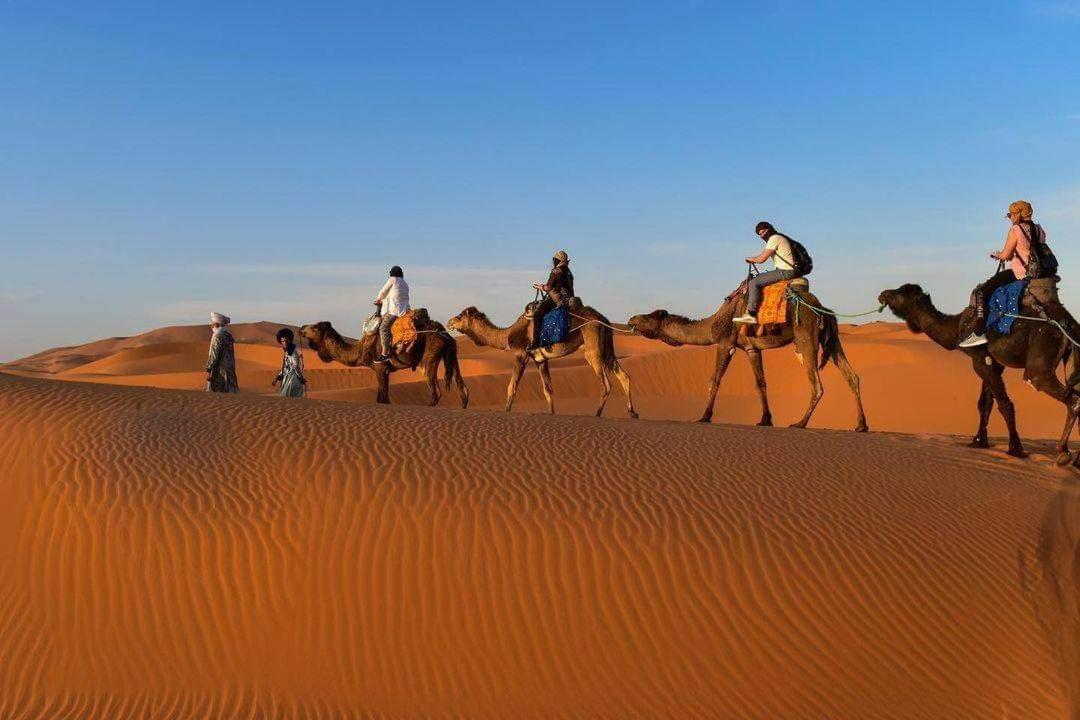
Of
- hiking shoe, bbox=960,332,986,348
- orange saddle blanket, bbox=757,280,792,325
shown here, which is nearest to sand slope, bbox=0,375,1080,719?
hiking shoe, bbox=960,332,986,348

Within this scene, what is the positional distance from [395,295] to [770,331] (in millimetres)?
5827

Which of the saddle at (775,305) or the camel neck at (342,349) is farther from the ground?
the saddle at (775,305)

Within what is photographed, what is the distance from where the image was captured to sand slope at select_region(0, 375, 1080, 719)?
5410mm

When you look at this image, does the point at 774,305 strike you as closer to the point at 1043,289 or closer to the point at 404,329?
the point at 1043,289

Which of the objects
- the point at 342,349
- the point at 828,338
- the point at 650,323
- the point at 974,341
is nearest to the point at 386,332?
the point at 342,349

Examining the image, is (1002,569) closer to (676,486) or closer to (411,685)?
(676,486)

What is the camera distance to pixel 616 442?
29.5 ft

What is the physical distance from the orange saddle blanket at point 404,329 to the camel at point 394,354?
0.16m

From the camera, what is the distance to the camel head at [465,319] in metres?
15.3

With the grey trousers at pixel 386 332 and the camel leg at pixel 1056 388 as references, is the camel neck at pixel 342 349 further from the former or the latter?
the camel leg at pixel 1056 388

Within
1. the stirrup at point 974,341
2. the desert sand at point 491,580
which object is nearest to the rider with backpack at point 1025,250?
the stirrup at point 974,341

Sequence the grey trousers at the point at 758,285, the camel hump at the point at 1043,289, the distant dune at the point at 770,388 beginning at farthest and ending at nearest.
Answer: the distant dune at the point at 770,388 < the grey trousers at the point at 758,285 < the camel hump at the point at 1043,289

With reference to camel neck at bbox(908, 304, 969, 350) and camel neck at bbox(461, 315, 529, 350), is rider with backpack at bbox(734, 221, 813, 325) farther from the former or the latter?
camel neck at bbox(461, 315, 529, 350)

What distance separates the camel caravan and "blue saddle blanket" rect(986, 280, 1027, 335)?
0.01 meters
